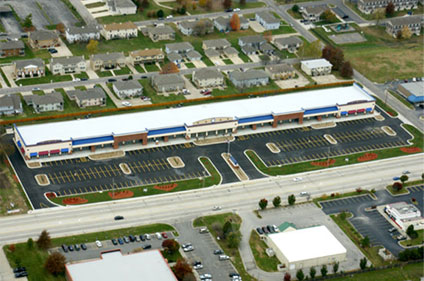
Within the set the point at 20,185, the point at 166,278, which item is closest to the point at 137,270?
the point at 166,278

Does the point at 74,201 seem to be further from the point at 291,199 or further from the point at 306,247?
the point at 306,247

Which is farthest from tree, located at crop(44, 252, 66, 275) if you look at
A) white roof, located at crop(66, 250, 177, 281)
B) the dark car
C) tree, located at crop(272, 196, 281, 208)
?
tree, located at crop(272, 196, 281, 208)

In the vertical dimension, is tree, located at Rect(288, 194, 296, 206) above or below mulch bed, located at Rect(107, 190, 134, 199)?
below

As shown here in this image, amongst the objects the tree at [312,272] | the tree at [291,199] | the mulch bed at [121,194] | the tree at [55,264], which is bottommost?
the tree at [312,272]

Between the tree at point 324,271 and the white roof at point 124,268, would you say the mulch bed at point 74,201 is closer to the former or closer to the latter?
the white roof at point 124,268

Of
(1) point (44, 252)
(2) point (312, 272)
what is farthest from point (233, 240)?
(1) point (44, 252)

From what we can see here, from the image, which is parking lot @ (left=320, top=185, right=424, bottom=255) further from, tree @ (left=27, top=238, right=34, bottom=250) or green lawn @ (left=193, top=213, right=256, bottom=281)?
tree @ (left=27, top=238, right=34, bottom=250)

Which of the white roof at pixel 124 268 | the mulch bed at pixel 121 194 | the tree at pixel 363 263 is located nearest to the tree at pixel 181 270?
the white roof at pixel 124 268
